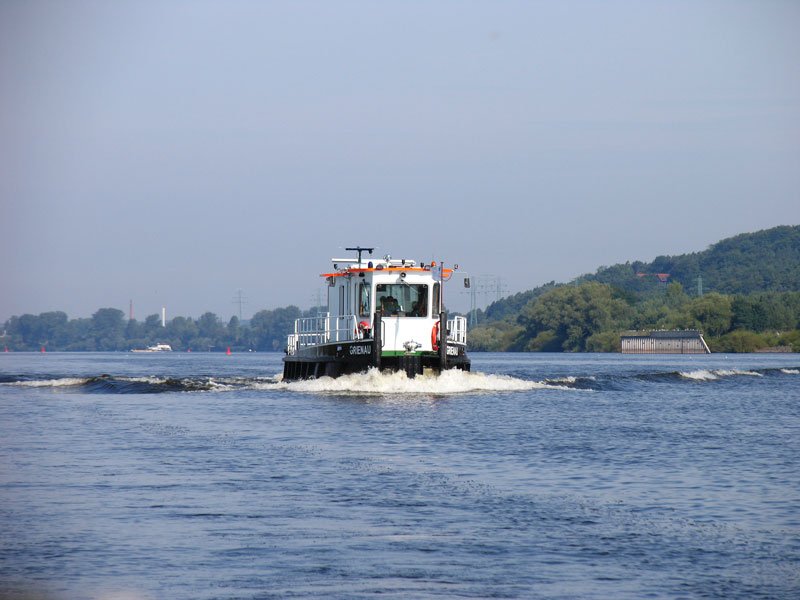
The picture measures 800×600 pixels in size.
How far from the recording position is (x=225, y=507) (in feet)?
55.9

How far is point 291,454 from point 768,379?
161ft

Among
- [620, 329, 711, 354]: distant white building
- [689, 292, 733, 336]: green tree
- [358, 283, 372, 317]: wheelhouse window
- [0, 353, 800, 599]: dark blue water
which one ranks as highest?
[689, 292, 733, 336]: green tree

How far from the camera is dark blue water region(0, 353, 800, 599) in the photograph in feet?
41.9

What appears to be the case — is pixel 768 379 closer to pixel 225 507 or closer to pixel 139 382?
pixel 139 382

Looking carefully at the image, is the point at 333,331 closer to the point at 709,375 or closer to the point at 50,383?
the point at 50,383

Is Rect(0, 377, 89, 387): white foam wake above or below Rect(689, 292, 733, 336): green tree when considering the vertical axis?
below

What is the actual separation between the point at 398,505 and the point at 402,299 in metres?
26.6

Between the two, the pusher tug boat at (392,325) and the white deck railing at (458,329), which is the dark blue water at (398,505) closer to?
the pusher tug boat at (392,325)

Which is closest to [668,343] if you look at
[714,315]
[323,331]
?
[714,315]

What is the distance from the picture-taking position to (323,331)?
154 ft

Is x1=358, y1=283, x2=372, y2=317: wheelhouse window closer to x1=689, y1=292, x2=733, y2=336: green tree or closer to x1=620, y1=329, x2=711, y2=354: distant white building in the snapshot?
x1=620, y1=329, x2=711, y2=354: distant white building

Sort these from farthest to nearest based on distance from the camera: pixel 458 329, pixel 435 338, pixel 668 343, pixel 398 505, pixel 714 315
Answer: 1. pixel 714 315
2. pixel 668 343
3. pixel 458 329
4. pixel 435 338
5. pixel 398 505

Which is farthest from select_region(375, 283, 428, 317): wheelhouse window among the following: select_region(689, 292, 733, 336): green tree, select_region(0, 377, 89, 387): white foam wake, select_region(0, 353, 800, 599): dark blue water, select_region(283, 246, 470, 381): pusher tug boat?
select_region(689, 292, 733, 336): green tree

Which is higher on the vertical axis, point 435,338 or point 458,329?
point 458,329
